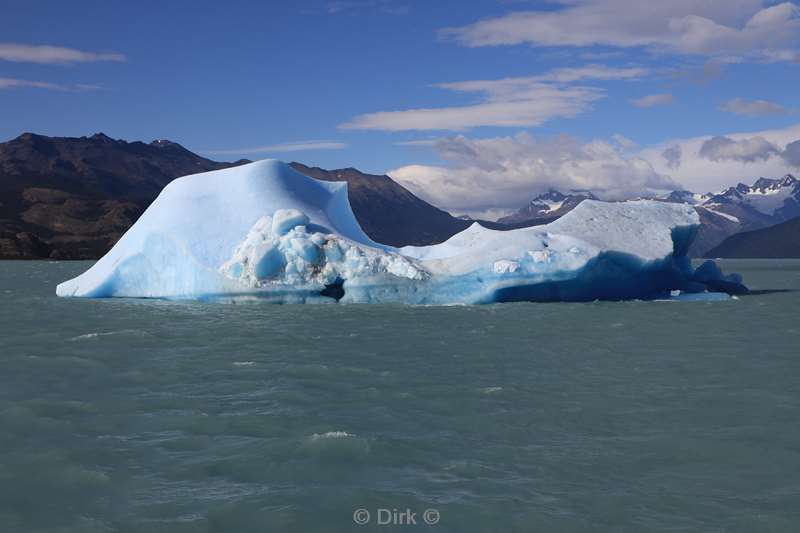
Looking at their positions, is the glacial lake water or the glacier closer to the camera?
the glacial lake water

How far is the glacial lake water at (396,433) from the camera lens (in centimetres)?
574

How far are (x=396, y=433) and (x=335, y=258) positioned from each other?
14.0 m

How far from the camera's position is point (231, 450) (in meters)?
7.23

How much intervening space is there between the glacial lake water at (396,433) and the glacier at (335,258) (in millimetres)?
6192

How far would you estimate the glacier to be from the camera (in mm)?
21547

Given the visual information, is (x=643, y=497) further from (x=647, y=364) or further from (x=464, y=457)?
(x=647, y=364)

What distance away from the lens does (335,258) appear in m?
21.5

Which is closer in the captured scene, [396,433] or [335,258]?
[396,433]

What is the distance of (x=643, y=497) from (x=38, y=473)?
17.2 feet

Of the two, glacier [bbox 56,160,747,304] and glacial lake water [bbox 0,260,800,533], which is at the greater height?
glacier [bbox 56,160,747,304]

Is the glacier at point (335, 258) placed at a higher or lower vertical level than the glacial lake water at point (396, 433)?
higher

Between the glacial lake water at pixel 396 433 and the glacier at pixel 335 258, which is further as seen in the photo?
the glacier at pixel 335 258

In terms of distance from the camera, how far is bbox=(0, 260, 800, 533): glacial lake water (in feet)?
18.8

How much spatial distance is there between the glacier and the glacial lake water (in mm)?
6192
